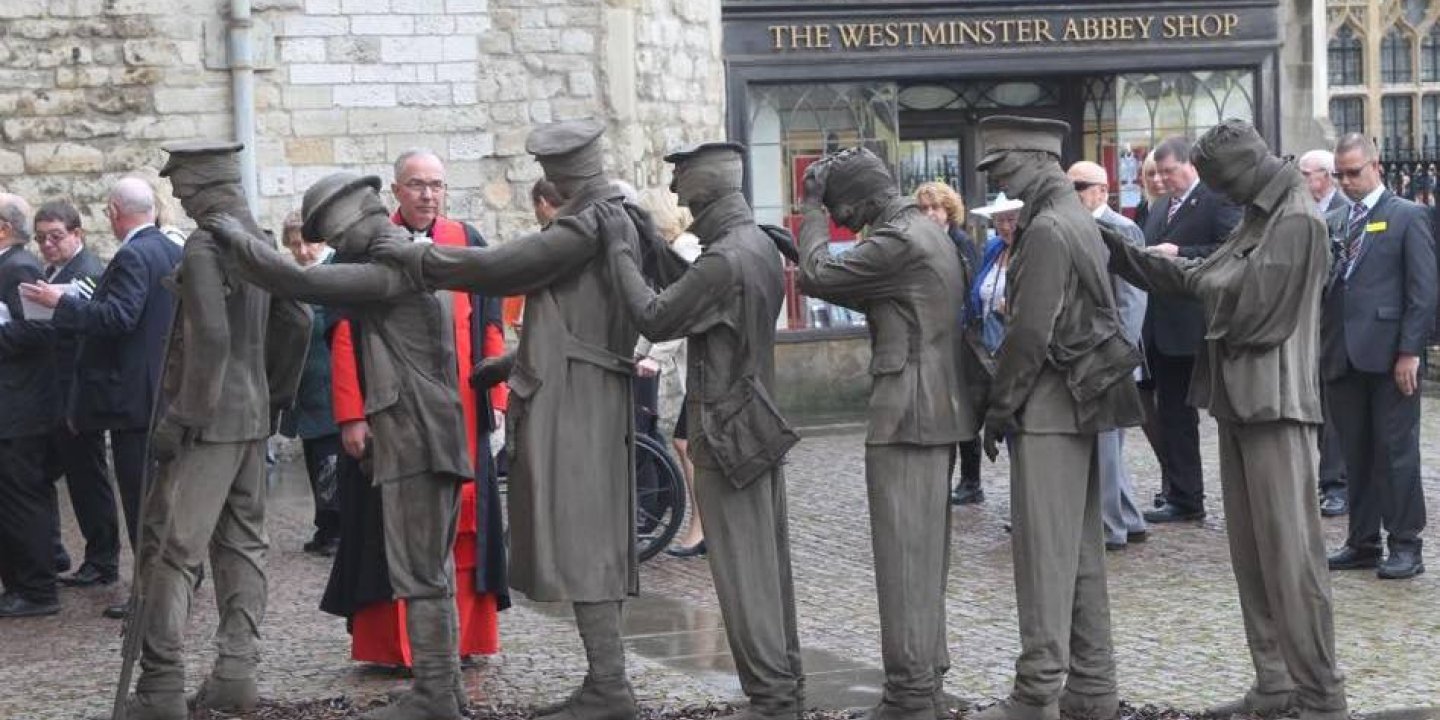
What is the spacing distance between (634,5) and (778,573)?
10.8 metres

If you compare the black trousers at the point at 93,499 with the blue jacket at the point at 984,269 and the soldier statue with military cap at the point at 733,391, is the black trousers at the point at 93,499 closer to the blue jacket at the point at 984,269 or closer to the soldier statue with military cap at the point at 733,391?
the blue jacket at the point at 984,269

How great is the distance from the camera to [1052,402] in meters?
8.08

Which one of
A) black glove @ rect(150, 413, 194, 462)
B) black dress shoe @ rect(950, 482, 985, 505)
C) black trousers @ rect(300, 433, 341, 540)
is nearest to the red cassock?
black glove @ rect(150, 413, 194, 462)

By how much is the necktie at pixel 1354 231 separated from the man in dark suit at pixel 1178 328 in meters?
0.71

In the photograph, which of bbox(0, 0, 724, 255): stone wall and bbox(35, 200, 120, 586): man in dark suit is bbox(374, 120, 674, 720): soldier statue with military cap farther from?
bbox(0, 0, 724, 255): stone wall

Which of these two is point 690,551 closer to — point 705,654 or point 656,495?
point 656,495

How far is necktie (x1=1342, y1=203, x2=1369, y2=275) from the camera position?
38.2 feet

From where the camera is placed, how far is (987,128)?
8289 mm

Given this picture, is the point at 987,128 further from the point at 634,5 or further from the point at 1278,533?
the point at 634,5

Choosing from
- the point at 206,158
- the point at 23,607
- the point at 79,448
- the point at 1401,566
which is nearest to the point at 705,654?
the point at 206,158

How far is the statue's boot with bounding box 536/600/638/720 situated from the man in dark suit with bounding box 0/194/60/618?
3.99 m

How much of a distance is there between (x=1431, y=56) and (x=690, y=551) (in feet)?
A: 54.6

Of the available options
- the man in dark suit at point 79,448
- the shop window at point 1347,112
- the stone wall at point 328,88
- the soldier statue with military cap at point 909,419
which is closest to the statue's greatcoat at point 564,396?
the soldier statue with military cap at point 909,419

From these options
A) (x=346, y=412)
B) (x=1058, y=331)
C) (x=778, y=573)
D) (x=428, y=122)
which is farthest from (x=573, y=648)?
(x=428, y=122)
